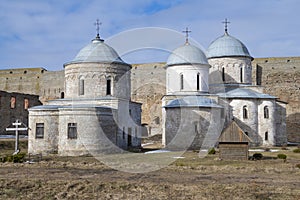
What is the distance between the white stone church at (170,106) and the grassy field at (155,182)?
5.59m

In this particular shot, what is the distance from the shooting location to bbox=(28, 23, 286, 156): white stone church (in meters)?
21.6

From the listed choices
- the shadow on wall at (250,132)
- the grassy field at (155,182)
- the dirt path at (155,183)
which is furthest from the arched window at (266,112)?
the dirt path at (155,183)

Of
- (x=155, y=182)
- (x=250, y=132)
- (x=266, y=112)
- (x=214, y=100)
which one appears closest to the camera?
(x=155, y=182)

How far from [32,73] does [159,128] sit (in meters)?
18.5

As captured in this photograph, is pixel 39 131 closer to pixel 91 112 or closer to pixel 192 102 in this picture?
pixel 91 112

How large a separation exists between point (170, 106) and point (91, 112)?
6.78 m

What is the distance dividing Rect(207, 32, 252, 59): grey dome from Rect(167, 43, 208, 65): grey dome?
280cm

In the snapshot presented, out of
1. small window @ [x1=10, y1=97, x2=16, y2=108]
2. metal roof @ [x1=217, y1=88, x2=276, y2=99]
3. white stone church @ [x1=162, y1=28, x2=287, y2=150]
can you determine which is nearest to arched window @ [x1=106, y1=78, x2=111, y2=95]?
white stone church @ [x1=162, y1=28, x2=287, y2=150]

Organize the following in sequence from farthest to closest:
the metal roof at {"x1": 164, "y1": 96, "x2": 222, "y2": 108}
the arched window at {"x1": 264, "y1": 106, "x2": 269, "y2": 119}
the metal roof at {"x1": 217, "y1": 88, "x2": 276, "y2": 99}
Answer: the arched window at {"x1": 264, "y1": 106, "x2": 269, "y2": 119}, the metal roof at {"x1": 217, "y1": 88, "x2": 276, "y2": 99}, the metal roof at {"x1": 164, "y1": 96, "x2": 222, "y2": 108}

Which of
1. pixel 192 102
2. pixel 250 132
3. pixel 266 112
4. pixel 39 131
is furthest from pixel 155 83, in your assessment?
pixel 39 131

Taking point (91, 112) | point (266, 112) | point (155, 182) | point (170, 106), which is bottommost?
point (155, 182)

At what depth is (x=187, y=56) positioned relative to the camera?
2858 centimetres

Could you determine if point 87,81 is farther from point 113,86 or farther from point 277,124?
point 277,124

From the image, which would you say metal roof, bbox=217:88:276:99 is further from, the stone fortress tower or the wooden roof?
the wooden roof
